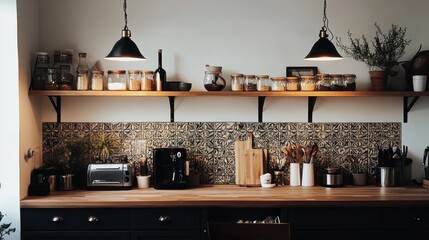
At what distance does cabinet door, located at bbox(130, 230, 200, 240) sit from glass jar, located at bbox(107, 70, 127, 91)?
110 cm

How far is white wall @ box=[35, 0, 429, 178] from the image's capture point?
4242mm

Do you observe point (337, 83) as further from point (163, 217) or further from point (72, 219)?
point (72, 219)

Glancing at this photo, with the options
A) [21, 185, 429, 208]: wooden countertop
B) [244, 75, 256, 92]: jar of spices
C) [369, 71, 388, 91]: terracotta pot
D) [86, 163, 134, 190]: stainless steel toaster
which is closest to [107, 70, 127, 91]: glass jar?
[86, 163, 134, 190]: stainless steel toaster

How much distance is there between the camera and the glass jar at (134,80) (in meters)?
4.03

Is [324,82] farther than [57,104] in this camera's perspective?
No

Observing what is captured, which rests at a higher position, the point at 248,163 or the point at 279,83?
the point at 279,83

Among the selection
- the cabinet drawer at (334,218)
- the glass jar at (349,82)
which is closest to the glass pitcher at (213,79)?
the glass jar at (349,82)

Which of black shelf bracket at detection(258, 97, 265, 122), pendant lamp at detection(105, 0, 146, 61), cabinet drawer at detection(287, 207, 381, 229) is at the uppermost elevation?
pendant lamp at detection(105, 0, 146, 61)

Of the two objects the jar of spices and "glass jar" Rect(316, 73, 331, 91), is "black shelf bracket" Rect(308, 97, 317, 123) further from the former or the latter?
the jar of spices

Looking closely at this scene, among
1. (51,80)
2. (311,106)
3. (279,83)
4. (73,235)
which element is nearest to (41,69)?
(51,80)

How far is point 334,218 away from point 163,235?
118cm

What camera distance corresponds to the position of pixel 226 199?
12.0 ft

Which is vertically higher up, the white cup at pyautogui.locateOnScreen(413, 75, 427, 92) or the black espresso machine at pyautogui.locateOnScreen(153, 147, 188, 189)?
the white cup at pyautogui.locateOnScreen(413, 75, 427, 92)

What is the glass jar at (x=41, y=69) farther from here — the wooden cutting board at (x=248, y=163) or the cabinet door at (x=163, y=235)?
the wooden cutting board at (x=248, y=163)
